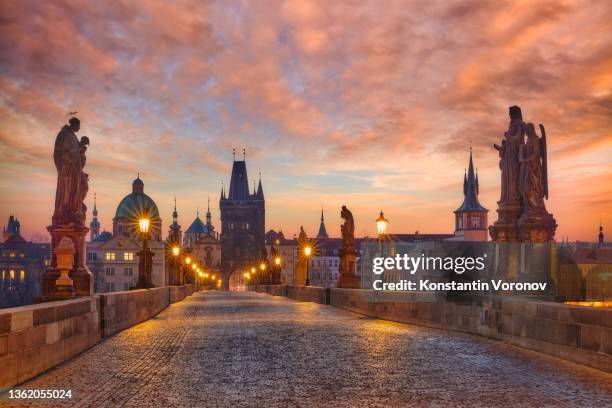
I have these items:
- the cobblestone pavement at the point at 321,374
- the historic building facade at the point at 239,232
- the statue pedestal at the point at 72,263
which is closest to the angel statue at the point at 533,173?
the cobblestone pavement at the point at 321,374

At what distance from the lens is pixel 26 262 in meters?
185

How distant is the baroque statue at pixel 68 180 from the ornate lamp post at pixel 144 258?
18.6 ft

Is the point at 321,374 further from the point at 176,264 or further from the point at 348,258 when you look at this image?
the point at 176,264

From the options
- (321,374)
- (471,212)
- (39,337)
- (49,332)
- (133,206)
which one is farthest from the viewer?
(471,212)

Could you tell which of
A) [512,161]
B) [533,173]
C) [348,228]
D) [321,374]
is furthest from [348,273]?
[321,374]

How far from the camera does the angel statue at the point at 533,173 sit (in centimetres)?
1712

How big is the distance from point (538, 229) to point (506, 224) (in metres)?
0.83

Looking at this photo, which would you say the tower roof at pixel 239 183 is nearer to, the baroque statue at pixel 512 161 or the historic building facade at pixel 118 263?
the historic building facade at pixel 118 263

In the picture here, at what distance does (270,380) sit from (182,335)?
7761mm

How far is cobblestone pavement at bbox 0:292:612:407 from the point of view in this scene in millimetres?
8391

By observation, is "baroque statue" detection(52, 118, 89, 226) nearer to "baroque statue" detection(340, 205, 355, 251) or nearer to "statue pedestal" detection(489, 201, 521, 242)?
"statue pedestal" detection(489, 201, 521, 242)

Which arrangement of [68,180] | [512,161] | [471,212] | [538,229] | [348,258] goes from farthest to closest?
1. [471,212]
2. [348,258]
3. [68,180]
4. [512,161]
5. [538,229]

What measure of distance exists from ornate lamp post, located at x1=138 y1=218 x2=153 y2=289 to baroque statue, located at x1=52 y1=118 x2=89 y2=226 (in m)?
5.67

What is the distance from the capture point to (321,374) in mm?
10312
